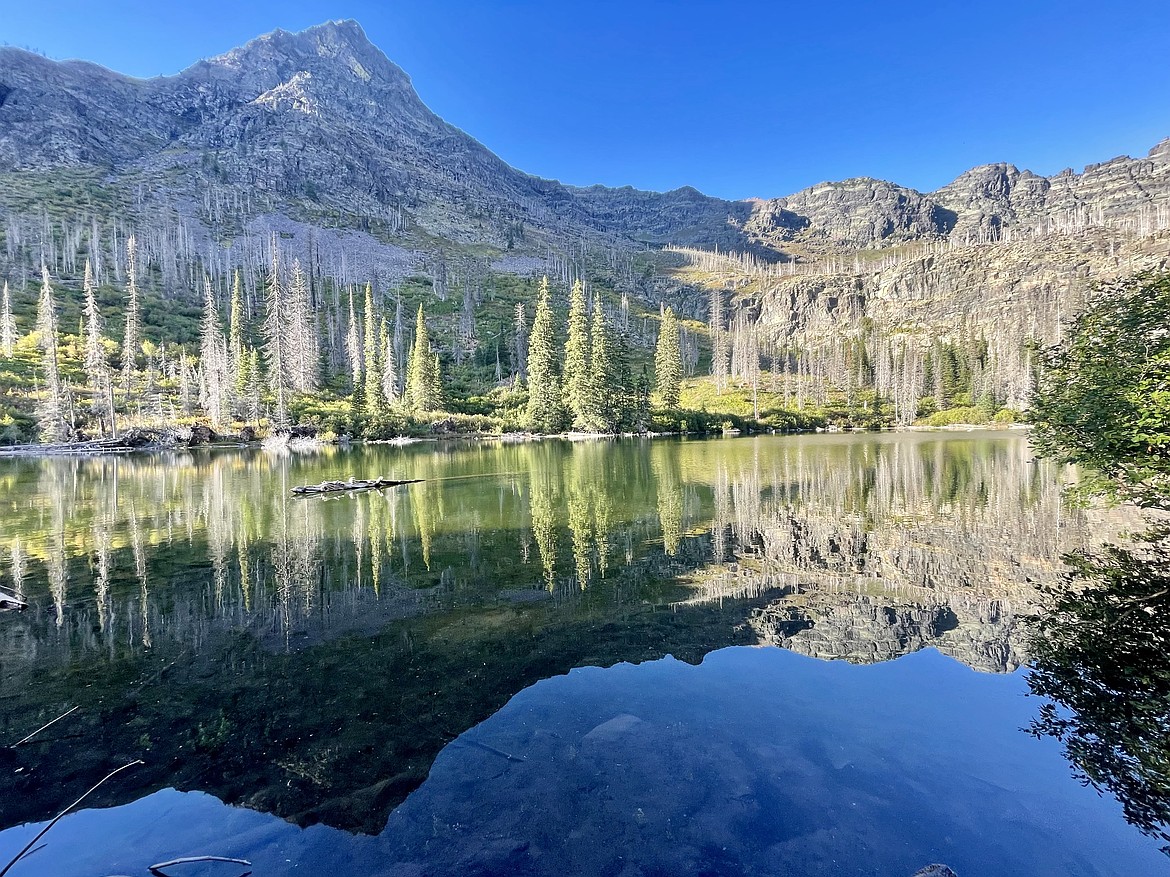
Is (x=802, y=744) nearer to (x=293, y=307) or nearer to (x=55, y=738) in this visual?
(x=55, y=738)

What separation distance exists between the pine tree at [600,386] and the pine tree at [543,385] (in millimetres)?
5108

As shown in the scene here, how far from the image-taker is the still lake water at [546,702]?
17.5ft

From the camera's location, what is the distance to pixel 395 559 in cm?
1588

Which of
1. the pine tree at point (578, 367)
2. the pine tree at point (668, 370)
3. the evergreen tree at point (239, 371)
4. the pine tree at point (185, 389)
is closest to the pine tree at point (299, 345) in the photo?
the evergreen tree at point (239, 371)

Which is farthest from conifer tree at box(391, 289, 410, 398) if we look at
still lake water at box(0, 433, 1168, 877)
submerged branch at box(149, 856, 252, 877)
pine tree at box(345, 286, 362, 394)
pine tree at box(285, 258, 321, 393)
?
submerged branch at box(149, 856, 252, 877)

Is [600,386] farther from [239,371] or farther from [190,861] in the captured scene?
[190,861]

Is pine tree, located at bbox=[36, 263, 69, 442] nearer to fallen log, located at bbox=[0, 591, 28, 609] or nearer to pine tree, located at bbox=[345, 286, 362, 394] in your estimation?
pine tree, located at bbox=[345, 286, 362, 394]

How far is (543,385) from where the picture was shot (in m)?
79.6

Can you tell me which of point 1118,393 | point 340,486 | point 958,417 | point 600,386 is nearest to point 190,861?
point 1118,393

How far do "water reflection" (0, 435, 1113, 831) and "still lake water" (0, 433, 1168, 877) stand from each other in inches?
2.7

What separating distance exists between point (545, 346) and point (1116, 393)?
72.6 m

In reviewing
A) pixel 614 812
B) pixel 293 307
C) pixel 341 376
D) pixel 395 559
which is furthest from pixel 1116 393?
pixel 341 376

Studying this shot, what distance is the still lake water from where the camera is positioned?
5.34 metres

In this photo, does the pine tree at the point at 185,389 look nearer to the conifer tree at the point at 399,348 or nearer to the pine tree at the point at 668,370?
the conifer tree at the point at 399,348
